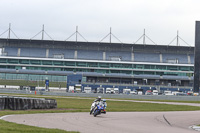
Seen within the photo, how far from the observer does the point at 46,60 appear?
117 m

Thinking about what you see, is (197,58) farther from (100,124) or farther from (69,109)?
(100,124)

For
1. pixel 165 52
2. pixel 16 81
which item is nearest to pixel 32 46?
pixel 16 81

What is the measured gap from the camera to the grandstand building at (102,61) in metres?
114

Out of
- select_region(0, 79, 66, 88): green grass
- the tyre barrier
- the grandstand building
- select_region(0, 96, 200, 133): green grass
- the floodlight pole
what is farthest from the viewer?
the grandstand building

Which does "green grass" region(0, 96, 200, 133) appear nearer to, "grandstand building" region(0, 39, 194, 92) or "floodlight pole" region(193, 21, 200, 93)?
"floodlight pole" region(193, 21, 200, 93)

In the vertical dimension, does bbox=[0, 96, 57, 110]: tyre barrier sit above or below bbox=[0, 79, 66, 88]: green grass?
below

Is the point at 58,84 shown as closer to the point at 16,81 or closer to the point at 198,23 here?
the point at 16,81

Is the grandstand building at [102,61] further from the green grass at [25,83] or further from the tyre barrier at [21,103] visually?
the tyre barrier at [21,103]

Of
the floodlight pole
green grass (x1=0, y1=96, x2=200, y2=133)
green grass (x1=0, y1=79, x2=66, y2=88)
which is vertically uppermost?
the floodlight pole

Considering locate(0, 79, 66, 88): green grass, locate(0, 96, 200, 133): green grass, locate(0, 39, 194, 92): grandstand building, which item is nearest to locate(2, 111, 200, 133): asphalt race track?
locate(0, 96, 200, 133): green grass

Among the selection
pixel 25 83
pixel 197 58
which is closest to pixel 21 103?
pixel 197 58

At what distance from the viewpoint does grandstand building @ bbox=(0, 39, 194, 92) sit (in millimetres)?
114500

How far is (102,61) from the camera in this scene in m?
118

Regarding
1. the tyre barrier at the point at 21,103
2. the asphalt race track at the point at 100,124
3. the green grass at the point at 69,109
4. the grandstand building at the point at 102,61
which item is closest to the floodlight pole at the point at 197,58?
the green grass at the point at 69,109
